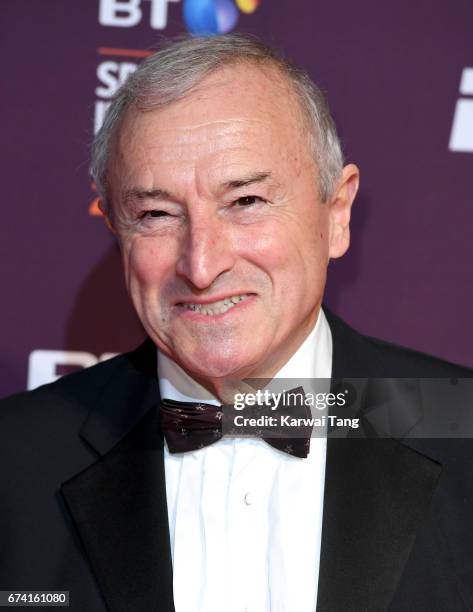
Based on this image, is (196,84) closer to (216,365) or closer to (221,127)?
(221,127)

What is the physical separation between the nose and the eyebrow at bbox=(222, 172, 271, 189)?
85 millimetres

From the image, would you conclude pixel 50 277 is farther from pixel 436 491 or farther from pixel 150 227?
pixel 436 491

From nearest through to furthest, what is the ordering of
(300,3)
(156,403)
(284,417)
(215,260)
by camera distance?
1. (215,260)
2. (284,417)
3. (156,403)
4. (300,3)

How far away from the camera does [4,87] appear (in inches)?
111

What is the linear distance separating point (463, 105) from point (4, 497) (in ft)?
5.87

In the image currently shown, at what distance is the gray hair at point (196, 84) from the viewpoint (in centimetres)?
217

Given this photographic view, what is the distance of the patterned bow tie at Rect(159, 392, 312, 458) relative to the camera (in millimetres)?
A: 2217

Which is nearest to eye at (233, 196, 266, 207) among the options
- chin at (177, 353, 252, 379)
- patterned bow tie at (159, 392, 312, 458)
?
chin at (177, 353, 252, 379)

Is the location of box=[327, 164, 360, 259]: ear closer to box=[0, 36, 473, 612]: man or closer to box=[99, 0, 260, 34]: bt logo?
box=[0, 36, 473, 612]: man

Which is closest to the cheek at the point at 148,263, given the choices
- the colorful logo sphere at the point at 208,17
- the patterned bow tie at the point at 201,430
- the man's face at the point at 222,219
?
the man's face at the point at 222,219

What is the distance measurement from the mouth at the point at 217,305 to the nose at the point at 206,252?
2.6 inches

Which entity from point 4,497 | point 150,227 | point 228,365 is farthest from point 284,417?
point 4,497

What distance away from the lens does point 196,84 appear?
2156mm

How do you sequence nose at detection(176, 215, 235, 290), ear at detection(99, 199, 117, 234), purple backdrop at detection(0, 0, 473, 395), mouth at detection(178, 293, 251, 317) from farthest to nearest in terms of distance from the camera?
purple backdrop at detection(0, 0, 473, 395)
ear at detection(99, 199, 117, 234)
mouth at detection(178, 293, 251, 317)
nose at detection(176, 215, 235, 290)
